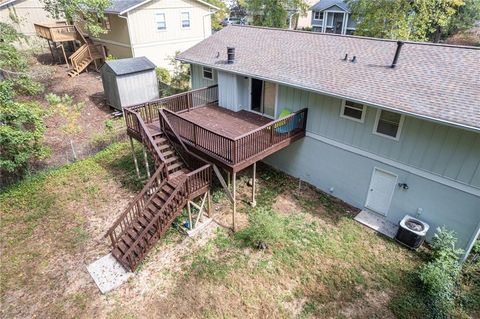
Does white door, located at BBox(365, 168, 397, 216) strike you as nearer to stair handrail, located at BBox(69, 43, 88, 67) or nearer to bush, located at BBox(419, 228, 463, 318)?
bush, located at BBox(419, 228, 463, 318)

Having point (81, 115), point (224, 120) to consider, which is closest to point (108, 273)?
point (224, 120)

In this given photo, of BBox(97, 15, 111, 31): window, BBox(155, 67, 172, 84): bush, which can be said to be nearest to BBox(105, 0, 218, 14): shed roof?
BBox(97, 15, 111, 31): window

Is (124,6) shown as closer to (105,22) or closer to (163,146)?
(105,22)

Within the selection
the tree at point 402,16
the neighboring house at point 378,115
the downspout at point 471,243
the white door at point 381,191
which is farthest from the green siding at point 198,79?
the tree at point 402,16

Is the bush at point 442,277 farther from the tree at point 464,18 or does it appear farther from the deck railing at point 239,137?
the tree at point 464,18

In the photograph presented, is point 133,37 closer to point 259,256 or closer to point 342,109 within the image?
point 342,109

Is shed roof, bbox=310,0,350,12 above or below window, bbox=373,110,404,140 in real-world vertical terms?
above
